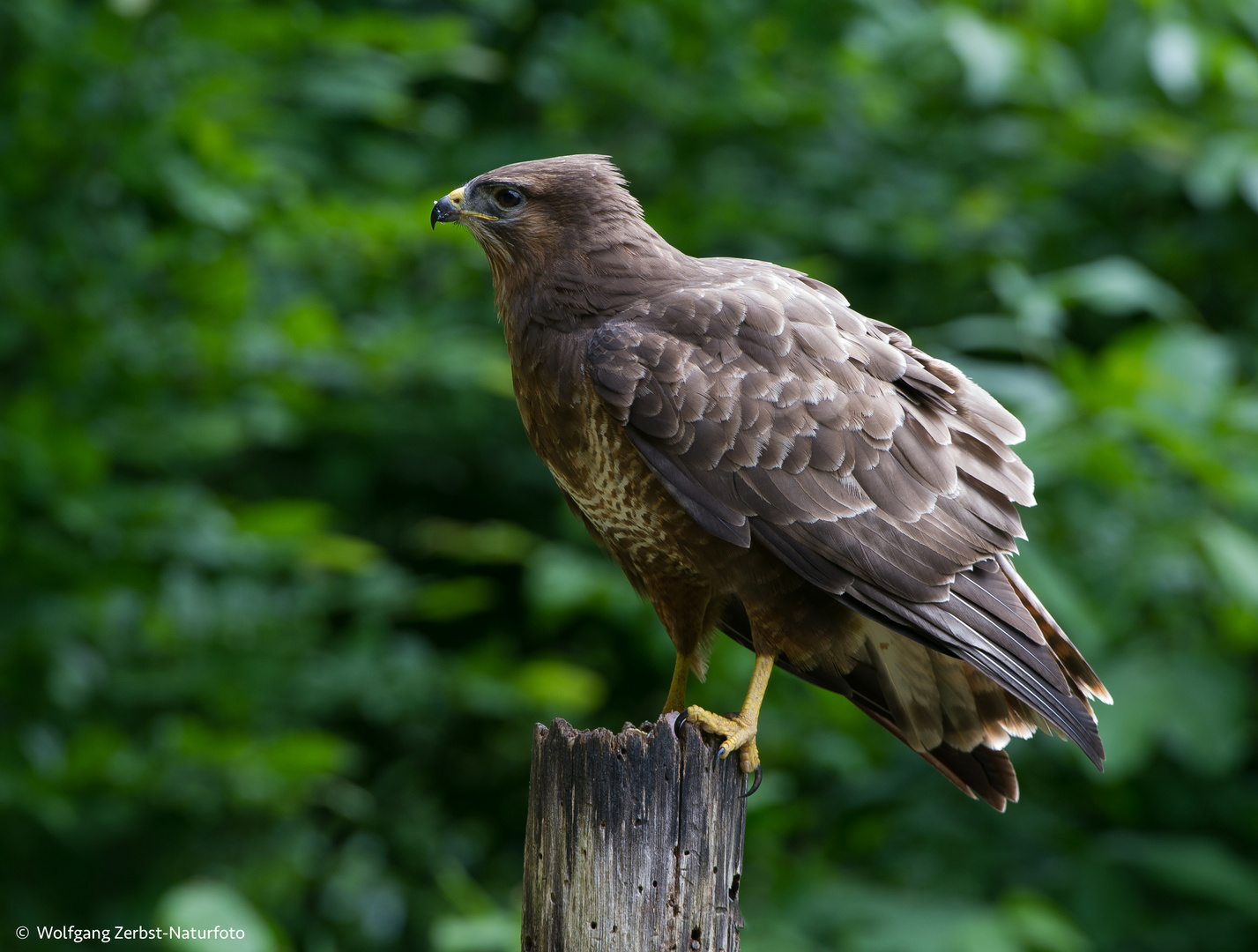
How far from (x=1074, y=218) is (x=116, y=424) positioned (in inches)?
140

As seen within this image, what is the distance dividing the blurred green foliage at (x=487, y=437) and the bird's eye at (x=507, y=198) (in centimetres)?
108

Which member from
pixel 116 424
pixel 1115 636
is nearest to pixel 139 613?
pixel 116 424

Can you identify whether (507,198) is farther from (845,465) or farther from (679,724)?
(679,724)

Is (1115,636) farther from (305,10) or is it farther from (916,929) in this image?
(305,10)

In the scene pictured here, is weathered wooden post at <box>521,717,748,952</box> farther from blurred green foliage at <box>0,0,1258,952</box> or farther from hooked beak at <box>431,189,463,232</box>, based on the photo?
hooked beak at <box>431,189,463,232</box>

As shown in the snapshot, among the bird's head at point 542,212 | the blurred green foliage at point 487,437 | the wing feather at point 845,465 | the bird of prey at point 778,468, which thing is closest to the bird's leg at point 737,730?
the bird of prey at point 778,468

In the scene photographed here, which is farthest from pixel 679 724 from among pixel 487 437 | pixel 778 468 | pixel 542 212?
pixel 487 437

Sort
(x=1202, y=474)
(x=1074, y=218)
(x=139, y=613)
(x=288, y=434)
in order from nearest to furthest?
(x=1202, y=474)
(x=139, y=613)
(x=288, y=434)
(x=1074, y=218)

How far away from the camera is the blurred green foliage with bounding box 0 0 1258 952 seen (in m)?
3.32

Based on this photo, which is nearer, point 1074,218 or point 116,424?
point 116,424

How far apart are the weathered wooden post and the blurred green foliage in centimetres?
85

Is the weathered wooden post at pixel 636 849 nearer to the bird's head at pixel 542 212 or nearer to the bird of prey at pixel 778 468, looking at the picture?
the bird of prey at pixel 778 468

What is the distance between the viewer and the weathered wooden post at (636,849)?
2.12m

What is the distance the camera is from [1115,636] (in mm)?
3391
